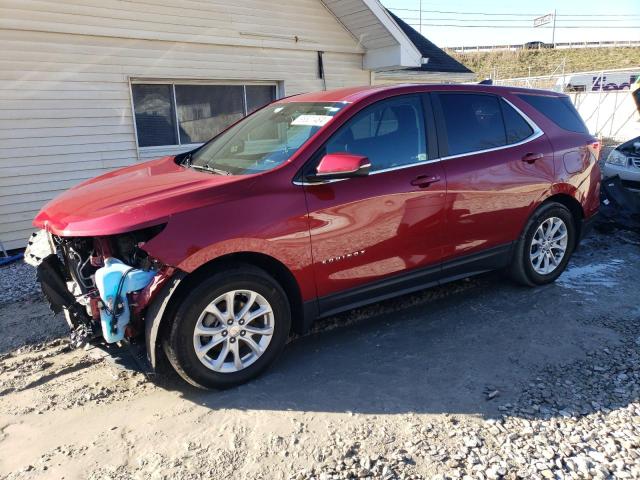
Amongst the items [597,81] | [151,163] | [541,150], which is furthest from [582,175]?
[597,81]

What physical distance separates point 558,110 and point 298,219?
3.02 metres

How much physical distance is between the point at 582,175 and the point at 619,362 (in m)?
1.98

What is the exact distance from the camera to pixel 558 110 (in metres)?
4.76

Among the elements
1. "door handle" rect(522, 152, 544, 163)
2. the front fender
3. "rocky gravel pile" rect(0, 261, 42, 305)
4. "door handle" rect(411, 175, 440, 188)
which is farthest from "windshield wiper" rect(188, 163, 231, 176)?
"door handle" rect(522, 152, 544, 163)

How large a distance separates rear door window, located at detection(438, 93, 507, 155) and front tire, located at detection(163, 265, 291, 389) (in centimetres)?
187

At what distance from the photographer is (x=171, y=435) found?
2.85 meters

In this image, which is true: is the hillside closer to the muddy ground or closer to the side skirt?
the side skirt

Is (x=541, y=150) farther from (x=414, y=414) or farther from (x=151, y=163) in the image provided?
(x=151, y=163)

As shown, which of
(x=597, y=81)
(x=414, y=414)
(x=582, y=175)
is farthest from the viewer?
(x=597, y=81)

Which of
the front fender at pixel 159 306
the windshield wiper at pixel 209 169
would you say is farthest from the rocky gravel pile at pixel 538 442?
the windshield wiper at pixel 209 169

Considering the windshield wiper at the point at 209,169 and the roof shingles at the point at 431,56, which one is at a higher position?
the roof shingles at the point at 431,56

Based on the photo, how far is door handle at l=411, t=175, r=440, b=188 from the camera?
12.2 ft

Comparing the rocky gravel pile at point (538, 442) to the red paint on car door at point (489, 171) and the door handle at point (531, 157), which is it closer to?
the red paint on car door at point (489, 171)

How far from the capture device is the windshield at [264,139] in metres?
3.51
